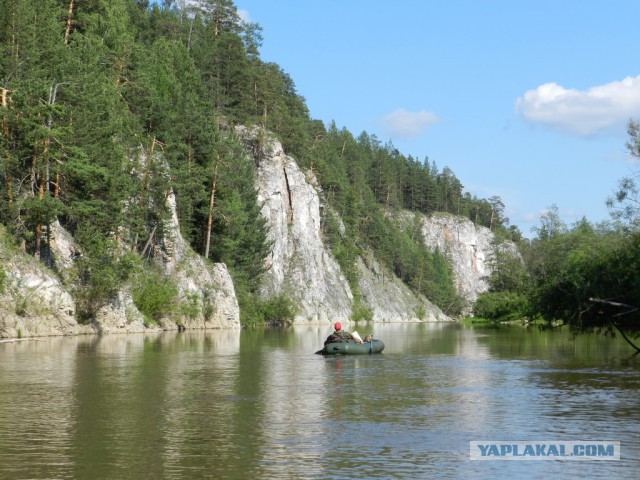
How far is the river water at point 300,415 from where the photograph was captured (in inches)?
561

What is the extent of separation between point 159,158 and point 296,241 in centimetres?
4313

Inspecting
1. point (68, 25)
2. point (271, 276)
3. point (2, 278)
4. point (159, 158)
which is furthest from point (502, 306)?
point (2, 278)

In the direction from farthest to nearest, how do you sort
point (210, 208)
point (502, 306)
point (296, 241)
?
point (502, 306) < point (296, 241) < point (210, 208)

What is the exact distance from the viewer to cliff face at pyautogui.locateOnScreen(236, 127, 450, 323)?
105 meters

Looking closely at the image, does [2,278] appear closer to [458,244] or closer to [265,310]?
[265,310]

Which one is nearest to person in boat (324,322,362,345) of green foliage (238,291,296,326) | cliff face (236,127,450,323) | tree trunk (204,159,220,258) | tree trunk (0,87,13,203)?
tree trunk (0,87,13,203)

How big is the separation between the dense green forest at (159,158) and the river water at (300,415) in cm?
1134

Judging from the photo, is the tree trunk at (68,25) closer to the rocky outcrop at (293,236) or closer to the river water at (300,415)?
the rocky outcrop at (293,236)

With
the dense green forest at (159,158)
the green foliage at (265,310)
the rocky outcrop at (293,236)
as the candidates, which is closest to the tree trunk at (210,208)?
the dense green forest at (159,158)

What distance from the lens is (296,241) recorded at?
11094 centimetres

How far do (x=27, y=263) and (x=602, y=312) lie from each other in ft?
110

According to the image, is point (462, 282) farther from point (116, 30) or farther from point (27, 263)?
point (27, 263)

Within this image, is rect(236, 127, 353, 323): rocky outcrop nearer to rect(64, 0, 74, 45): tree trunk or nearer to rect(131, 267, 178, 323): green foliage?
rect(131, 267, 178, 323): green foliage

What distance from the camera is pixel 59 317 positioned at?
168 feet
